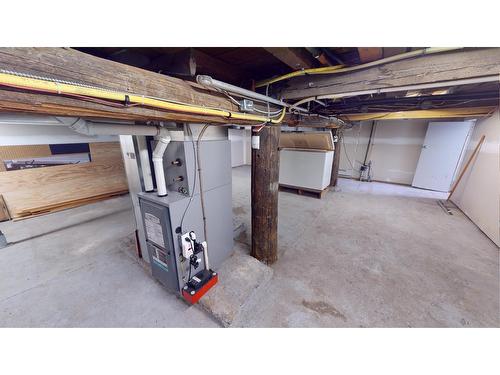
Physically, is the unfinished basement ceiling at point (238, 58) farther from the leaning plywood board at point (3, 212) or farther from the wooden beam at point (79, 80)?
the leaning plywood board at point (3, 212)

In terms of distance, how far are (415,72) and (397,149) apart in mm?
5840

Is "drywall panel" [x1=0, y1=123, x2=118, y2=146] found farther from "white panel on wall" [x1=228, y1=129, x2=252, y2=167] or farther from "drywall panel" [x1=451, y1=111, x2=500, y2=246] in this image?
"drywall panel" [x1=451, y1=111, x2=500, y2=246]

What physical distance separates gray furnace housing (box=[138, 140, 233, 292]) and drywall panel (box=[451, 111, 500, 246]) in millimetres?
4148

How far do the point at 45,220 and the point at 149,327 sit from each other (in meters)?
3.53

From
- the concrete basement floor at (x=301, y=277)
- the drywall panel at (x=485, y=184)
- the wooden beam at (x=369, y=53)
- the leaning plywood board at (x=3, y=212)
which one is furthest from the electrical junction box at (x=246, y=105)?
the leaning plywood board at (x=3, y=212)

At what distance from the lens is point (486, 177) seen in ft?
10.8

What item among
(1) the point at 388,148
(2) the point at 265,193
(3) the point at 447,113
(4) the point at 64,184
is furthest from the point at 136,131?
(1) the point at 388,148

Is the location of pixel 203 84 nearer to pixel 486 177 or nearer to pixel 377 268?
pixel 377 268

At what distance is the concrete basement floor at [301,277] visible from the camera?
1.56 m

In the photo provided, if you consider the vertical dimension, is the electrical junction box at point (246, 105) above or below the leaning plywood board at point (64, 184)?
above

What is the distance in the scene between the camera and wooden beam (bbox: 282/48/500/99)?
1056mm

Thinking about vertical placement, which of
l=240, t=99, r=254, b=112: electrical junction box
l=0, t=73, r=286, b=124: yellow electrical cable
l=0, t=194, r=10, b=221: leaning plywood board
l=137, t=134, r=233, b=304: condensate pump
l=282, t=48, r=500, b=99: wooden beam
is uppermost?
l=282, t=48, r=500, b=99: wooden beam

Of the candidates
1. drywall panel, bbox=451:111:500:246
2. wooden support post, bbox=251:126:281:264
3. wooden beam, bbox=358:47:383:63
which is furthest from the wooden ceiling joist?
drywall panel, bbox=451:111:500:246

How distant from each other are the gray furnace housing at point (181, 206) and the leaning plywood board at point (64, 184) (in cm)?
353
